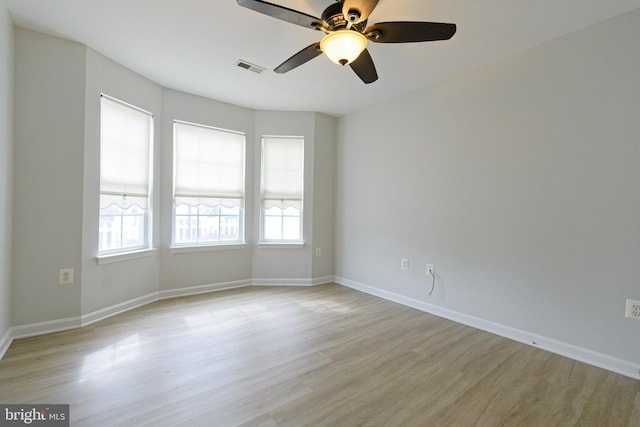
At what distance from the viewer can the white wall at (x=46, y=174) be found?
97.3 inches

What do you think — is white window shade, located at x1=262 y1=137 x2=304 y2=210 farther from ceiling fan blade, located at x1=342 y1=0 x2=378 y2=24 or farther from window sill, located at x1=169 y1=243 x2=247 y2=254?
ceiling fan blade, located at x1=342 y1=0 x2=378 y2=24

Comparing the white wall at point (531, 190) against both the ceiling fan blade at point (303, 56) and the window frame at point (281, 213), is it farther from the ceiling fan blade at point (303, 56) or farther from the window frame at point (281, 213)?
the ceiling fan blade at point (303, 56)

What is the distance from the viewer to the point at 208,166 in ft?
13.0

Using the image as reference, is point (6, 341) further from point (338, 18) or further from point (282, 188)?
point (338, 18)

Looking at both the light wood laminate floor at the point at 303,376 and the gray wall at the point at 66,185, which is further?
the gray wall at the point at 66,185

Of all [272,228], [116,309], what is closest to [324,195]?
[272,228]

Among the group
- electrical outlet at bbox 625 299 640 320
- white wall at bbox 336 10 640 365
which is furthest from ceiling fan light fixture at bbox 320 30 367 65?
electrical outlet at bbox 625 299 640 320

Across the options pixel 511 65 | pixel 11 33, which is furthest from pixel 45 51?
pixel 511 65

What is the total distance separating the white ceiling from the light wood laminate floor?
A: 2.66m

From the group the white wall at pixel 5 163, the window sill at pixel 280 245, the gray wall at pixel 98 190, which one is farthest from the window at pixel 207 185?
the white wall at pixel 5 163

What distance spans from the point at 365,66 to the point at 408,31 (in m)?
0.45

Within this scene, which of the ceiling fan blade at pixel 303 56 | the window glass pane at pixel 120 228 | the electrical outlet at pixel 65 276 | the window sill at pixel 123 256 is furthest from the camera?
the window glass pane at pixel 120 228

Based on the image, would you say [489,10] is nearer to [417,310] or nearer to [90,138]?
[417,310]

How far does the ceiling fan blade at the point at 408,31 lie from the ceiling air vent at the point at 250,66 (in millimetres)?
1527
